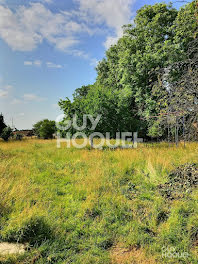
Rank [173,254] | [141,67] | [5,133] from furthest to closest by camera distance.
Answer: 1. [5,133]
2. [141,67]
3. [173,254]

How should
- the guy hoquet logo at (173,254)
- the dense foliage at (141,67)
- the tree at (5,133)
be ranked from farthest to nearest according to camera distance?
the tree at (5,133) → the dense foliage at (141,67) → the guy hoquet logo at (173,254)

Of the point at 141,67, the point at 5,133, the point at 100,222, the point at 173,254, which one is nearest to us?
the point at 173,254

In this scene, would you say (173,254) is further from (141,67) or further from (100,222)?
(141,67)

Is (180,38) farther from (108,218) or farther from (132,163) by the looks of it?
(108,218)

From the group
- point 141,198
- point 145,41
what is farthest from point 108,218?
point 145,41

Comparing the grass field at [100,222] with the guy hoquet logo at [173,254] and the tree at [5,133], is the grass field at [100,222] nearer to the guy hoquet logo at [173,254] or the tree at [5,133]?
the guy hoquet logo at [173,254]

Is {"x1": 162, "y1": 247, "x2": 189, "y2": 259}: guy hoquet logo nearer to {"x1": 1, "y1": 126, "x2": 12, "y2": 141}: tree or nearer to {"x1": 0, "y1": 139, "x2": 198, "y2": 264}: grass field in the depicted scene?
{"x1": 0, "y1": 139, "x2": 198, "y2": 264}: grass field

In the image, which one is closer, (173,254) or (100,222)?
(173,254)

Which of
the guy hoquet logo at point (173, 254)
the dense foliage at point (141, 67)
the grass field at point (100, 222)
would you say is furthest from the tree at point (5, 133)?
the guy hoquet logo at point (173, 254)

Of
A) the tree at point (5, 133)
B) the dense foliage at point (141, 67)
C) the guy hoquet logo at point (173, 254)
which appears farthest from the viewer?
the tree at point (5, 133)

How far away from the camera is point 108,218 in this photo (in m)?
3.29

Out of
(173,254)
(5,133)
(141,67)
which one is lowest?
(173,254)

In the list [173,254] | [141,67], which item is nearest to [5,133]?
[141,67]

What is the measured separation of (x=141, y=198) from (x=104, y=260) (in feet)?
6.83
